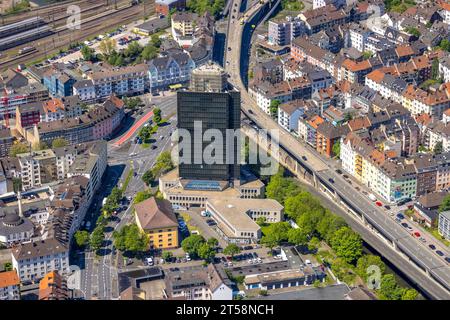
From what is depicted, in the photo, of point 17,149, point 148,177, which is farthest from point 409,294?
point 17,149

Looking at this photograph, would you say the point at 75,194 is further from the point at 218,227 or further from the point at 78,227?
the point at 218,227

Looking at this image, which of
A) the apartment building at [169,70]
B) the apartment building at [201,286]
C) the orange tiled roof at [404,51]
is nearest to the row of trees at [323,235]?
the apartment building at [201,286]

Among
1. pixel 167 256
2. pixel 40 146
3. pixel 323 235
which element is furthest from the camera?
pixel 40 146

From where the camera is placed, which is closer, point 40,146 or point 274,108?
point 40,146

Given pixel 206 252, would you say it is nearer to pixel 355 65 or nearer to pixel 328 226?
pixel 328 226

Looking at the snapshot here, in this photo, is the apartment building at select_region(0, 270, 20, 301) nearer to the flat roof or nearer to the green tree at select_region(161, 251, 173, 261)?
the green tree at select_region(161, 251, 173, 261)

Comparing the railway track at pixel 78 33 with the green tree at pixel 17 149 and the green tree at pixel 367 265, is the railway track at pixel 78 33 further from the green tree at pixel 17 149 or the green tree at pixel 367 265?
the green tree at pixel 367 265
